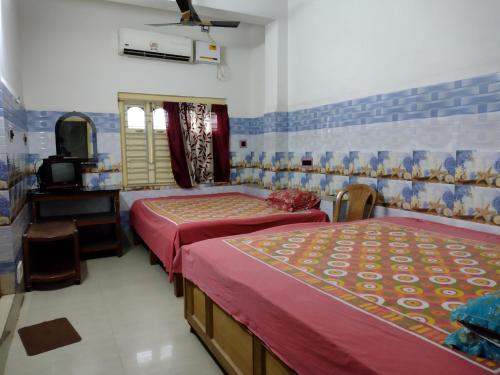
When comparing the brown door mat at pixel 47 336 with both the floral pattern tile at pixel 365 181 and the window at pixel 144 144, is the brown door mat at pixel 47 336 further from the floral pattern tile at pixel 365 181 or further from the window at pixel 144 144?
the floral pattern tile at pixel 365 181

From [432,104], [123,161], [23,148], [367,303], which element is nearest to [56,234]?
[23,148]

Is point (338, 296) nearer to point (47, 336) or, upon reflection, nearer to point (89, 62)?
point (47, 336)

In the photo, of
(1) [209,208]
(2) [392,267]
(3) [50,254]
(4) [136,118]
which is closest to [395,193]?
(2) [392,267]

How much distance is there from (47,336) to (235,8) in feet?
12.7

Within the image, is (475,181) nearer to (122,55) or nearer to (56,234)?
(56,234)

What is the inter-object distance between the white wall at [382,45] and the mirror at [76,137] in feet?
8.51

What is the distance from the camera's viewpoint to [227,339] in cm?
188

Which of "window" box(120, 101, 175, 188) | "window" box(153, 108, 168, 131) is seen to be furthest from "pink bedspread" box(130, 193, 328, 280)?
"window" box(153, 108, 168, 131)

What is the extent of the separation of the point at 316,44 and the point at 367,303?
11.6ft

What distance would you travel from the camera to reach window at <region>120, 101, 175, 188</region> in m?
4.87

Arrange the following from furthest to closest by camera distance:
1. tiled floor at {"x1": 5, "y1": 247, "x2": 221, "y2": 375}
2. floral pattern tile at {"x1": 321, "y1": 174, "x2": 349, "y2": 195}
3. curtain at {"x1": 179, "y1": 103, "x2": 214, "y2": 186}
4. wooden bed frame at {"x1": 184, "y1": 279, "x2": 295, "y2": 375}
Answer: curtain at {"x1": 179, "y1": 103, "x2": 214, "y2": 186} → floral pattern tile at {"x1": 321, "y1": 174, "x2": 349, "y2": 195} → tiled floor at {"x1": 5, "y1": 247, "x2": 221, "y2": 375} → wooden bed frame at {"x1": 184, "y1": 279, "x2": 295, "y2": 375}

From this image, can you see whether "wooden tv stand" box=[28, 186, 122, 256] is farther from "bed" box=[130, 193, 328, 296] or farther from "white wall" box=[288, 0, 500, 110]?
"white wall" box=[288, 0, 500, 110]

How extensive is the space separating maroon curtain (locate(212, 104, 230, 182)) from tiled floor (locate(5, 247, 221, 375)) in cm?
199

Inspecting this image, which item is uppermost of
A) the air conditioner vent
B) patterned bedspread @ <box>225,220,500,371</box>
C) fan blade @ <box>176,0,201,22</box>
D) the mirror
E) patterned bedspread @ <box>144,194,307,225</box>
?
fan blade @ <box>176,0,201,22</box>
